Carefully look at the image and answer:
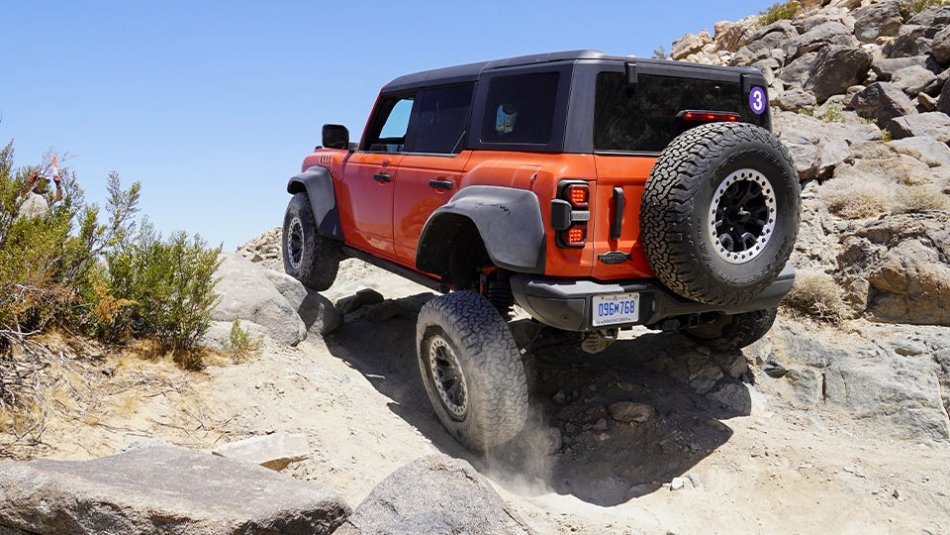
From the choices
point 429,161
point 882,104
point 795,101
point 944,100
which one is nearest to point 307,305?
point 429,161

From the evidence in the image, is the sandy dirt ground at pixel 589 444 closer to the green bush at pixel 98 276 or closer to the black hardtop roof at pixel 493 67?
the green bush at pixel 98 276

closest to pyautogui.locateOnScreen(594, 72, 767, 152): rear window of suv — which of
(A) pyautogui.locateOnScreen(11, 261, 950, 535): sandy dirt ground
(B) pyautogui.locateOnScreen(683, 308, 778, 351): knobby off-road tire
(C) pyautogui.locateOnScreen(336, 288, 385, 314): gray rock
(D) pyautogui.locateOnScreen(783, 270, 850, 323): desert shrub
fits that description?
(B) pyautogui.locateOnScreen(683, 308, 778, 351): knobby off-road tire

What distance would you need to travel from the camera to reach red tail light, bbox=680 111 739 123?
461 centimetres

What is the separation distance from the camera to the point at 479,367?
175 inches

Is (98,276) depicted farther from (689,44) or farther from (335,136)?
(689,44)

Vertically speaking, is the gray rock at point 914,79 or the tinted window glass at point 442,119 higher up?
the gray rock at point 914,79

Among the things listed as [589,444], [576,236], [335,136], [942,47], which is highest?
[942,47]

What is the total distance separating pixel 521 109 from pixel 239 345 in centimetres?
243

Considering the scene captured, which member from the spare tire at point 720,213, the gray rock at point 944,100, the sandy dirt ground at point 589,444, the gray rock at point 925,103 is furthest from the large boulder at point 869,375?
the gray rock at point 925,103

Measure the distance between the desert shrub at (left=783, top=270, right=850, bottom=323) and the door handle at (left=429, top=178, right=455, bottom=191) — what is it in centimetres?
356

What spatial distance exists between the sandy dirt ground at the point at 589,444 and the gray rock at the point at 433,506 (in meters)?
0.57

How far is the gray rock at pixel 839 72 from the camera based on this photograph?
16891 mm

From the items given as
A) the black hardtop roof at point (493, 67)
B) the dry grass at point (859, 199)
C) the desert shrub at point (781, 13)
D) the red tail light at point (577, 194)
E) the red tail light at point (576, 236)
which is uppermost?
the desert shrub at point (781, 13)

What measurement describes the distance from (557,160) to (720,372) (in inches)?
Answer: 99.4
